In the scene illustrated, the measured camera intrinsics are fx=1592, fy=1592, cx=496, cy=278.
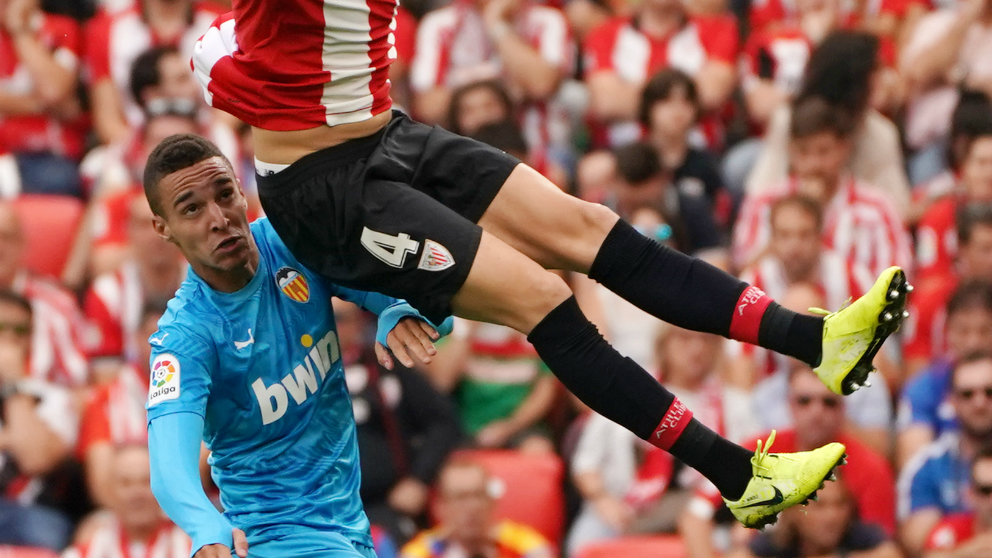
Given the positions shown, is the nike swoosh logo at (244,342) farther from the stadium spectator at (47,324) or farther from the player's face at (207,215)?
the stadium spectator at (47,324)

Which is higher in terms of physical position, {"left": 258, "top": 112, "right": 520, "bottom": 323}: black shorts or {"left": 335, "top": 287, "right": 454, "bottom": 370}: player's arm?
{"left": 258, "top": 112, "right": 520, "bottom": 323}: black shorts

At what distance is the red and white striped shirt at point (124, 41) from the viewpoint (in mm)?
8836

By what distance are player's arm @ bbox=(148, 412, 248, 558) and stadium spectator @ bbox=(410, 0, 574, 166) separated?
15.0ft

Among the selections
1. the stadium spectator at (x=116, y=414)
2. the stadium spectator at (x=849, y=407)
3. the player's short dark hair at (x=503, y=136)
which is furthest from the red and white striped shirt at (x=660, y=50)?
the stadium spectator at (x=116, y=414)

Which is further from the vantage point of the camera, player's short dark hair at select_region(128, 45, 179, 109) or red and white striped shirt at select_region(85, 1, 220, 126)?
red and white striped shirt at select_region(85, 1, 220, 126)

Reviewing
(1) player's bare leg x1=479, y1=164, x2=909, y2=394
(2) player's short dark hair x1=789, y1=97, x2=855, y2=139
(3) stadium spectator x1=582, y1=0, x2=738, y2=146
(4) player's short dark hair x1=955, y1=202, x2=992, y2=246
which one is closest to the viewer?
(1) player's bare leg x1=479, y1=164, x2=909, y2=394

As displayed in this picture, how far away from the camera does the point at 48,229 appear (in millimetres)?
8312

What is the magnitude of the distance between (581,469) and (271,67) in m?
3.39

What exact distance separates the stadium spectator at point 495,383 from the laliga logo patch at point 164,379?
335 centimetres

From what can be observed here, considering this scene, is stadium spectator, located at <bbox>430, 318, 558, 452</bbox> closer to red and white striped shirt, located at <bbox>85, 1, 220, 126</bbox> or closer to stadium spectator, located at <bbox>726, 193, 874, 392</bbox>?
stadium spectator, located at <bbox>726, 193, 874, 392</bbox>

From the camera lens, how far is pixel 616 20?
888cm

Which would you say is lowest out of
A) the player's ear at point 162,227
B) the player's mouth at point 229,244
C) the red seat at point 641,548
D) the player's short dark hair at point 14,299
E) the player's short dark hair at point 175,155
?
the player's short dark hair at point 14,299

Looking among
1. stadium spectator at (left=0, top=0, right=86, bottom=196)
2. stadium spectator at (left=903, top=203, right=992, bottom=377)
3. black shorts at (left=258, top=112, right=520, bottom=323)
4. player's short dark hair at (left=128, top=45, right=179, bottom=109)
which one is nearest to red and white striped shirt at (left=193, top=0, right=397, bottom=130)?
black shorts at (left=258, top=112, right=520, bottom=323)

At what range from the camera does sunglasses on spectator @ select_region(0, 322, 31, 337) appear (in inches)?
296
